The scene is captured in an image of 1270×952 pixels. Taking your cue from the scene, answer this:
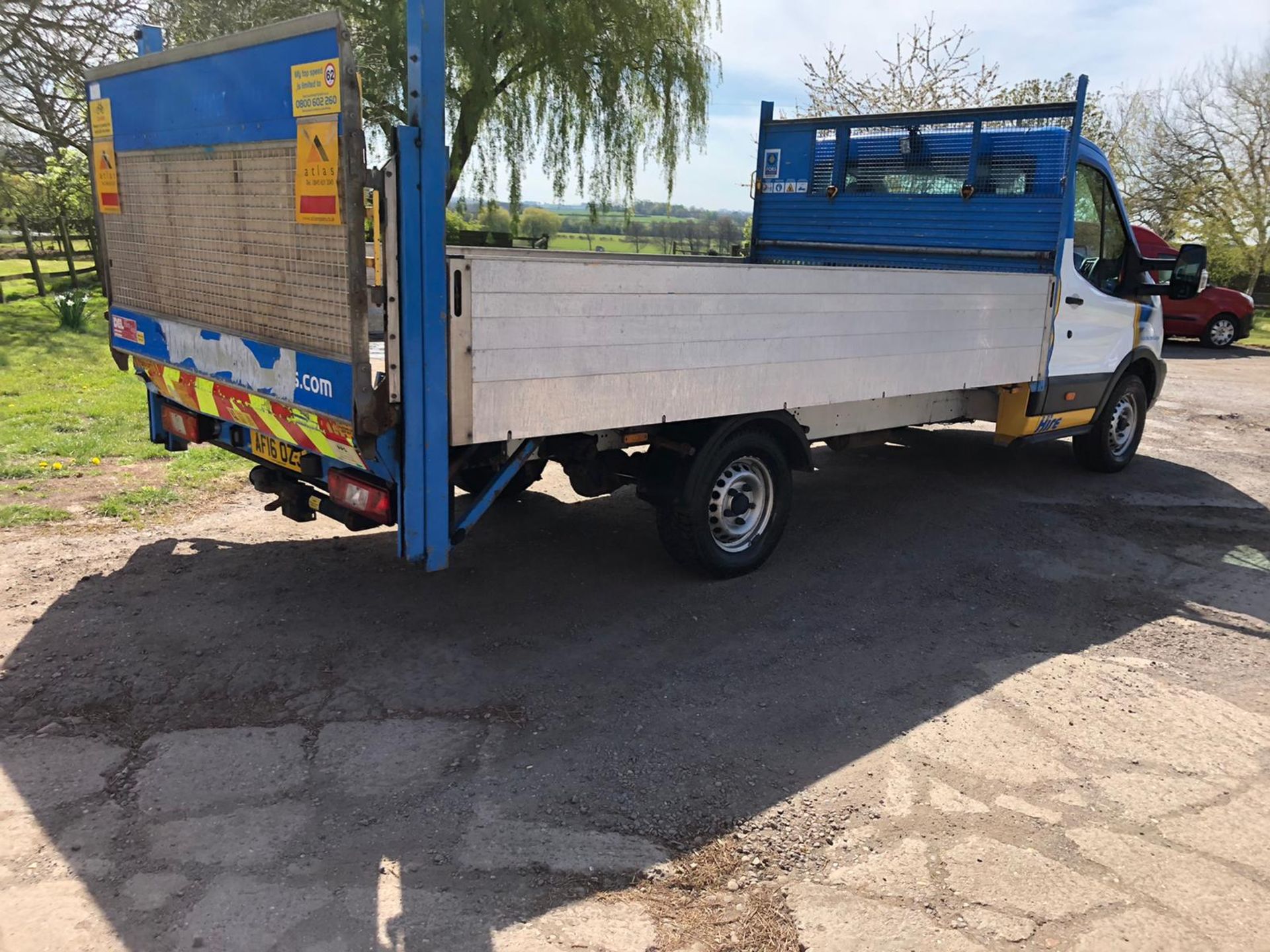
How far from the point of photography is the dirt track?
→ 9.26 feet

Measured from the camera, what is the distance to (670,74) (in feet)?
61.1

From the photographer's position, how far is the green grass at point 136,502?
597cm

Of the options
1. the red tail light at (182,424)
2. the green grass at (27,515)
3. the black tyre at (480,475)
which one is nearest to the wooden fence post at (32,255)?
the green grass at (27,515)

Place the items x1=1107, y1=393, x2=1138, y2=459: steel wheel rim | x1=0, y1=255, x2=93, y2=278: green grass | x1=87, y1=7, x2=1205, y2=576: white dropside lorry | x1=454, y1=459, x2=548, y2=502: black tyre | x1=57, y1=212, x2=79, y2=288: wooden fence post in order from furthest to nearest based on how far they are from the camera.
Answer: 1. x1=0, y1=255, x2=93, y2=278: green grass
2. x1=57, y1=212, x2=79, y2=288: wooden fence post
3. x1=1107, y1=393, x2=1138, y2=459: steel wheel rim
4. x1=454, y1=459, x2=548, y2=502: black tyre
5. x1=87, y1=7, x2=1205, y2=576: white dropside lorry

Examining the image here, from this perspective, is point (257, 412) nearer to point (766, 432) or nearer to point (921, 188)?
point (766, 432)

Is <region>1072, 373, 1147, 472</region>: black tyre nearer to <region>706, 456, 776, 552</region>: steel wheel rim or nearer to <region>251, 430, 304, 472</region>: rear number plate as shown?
<region>706, 456, 776, 552</region>: steel wheel rim

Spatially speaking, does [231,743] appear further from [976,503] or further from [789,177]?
[789,177]

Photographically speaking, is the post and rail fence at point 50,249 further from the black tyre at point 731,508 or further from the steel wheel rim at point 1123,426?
the steel wheel rim at point 1123,426

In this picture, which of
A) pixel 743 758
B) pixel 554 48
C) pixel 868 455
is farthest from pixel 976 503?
pixel 554 48

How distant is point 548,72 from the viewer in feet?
59.2

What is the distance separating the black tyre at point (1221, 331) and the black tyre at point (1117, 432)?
13559mm

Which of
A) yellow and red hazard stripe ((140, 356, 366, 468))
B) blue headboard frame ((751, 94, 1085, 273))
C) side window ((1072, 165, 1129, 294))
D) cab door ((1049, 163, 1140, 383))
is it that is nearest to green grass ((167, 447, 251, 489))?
yellow and red hazard stripe ((140, 356, 366, 468))

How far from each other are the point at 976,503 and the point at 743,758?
430 cm

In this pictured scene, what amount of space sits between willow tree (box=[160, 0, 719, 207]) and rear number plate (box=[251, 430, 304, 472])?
477 inches
